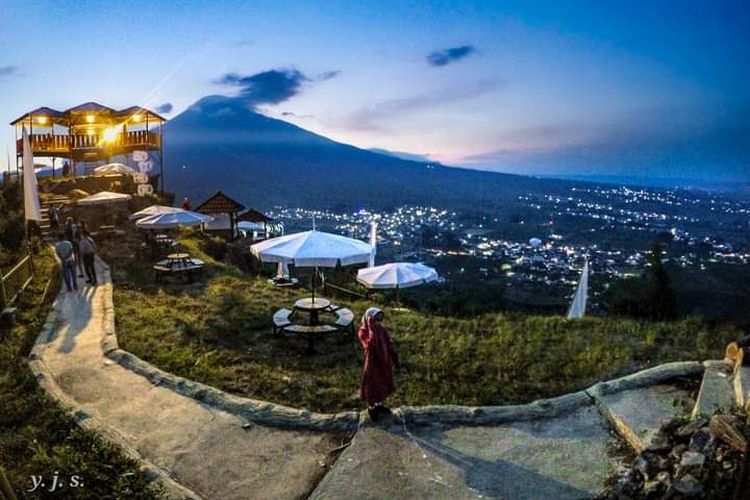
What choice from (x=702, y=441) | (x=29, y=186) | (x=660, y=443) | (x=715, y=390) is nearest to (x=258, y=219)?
(x=29, y=186)

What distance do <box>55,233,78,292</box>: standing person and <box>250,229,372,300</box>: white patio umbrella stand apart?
554 centimetres

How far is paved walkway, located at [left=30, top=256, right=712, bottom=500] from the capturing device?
15.5ft

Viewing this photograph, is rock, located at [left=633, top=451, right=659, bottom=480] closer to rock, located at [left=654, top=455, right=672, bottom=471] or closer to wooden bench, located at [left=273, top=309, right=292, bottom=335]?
rock, located at [left=654, top=455, right=672, bottom=471]

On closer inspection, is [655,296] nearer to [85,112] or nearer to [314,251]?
[314,251]

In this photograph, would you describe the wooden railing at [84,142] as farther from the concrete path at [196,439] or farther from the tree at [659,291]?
the tree at [659,291]

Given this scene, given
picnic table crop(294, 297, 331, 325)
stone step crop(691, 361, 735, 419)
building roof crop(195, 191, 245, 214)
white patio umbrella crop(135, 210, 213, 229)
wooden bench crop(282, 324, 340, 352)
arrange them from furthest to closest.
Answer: building roof crop(195, 191, 245, 214) → white patio umbrella crop(135, 210, 213, 229) → picnic table crop(294, 297, 331, 325) → wooden bench crop(282, 324, 340, 352) → stone step crop(691, 361, 735, 419)

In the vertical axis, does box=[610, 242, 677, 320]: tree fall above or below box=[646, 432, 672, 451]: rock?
below

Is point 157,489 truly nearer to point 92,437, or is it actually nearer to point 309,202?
point 92,437

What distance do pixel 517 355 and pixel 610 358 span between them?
1433 millimetres

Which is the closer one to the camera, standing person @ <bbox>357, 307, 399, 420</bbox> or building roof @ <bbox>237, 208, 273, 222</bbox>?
standing person @ <bbox>357, 307, 399, 420</bbox>

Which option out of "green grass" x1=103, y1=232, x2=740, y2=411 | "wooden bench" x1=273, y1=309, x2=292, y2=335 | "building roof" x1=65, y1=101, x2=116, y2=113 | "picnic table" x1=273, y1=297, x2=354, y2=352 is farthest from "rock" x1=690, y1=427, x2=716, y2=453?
"building roof" x1=65, y1=101, x2=116, y2=113

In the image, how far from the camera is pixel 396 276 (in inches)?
492

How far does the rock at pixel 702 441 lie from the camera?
4363mm

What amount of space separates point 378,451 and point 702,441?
306 cm
